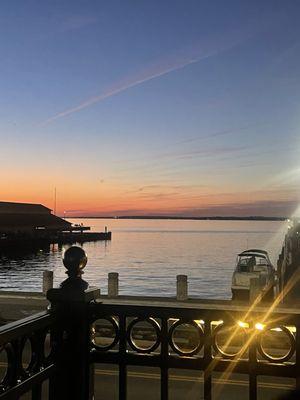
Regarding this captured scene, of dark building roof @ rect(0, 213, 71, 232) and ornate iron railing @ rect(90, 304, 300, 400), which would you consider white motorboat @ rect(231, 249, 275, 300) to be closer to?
ornate iron railing @ rect(90, 304, 300, 400)

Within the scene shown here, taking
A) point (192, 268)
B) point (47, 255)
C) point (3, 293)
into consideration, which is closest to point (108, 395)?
point (3, 293)

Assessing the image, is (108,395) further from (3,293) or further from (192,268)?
(192,268)

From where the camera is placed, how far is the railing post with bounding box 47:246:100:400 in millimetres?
3939

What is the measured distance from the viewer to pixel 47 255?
332ft

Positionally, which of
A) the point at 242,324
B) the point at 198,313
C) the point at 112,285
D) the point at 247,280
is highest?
the point at 198,313

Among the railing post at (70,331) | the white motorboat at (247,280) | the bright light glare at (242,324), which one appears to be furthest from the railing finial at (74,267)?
the white motorboat at (247,280)

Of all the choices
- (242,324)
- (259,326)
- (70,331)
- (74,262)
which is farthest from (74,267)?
(259,326)

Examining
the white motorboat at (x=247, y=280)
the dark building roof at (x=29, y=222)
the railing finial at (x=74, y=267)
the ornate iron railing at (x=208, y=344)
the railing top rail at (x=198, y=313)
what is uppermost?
the dark building roof at (x=29, y=222)

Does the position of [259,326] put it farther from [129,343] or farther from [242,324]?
[129,343]

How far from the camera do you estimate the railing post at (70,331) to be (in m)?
3.94

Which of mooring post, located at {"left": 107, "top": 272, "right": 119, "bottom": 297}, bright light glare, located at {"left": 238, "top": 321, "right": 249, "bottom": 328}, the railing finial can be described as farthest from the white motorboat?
the railing finial

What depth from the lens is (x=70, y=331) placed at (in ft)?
13.0

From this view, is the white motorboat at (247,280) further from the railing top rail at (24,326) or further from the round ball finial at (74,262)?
the railing top rail at (24,326)

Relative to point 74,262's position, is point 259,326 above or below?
below
